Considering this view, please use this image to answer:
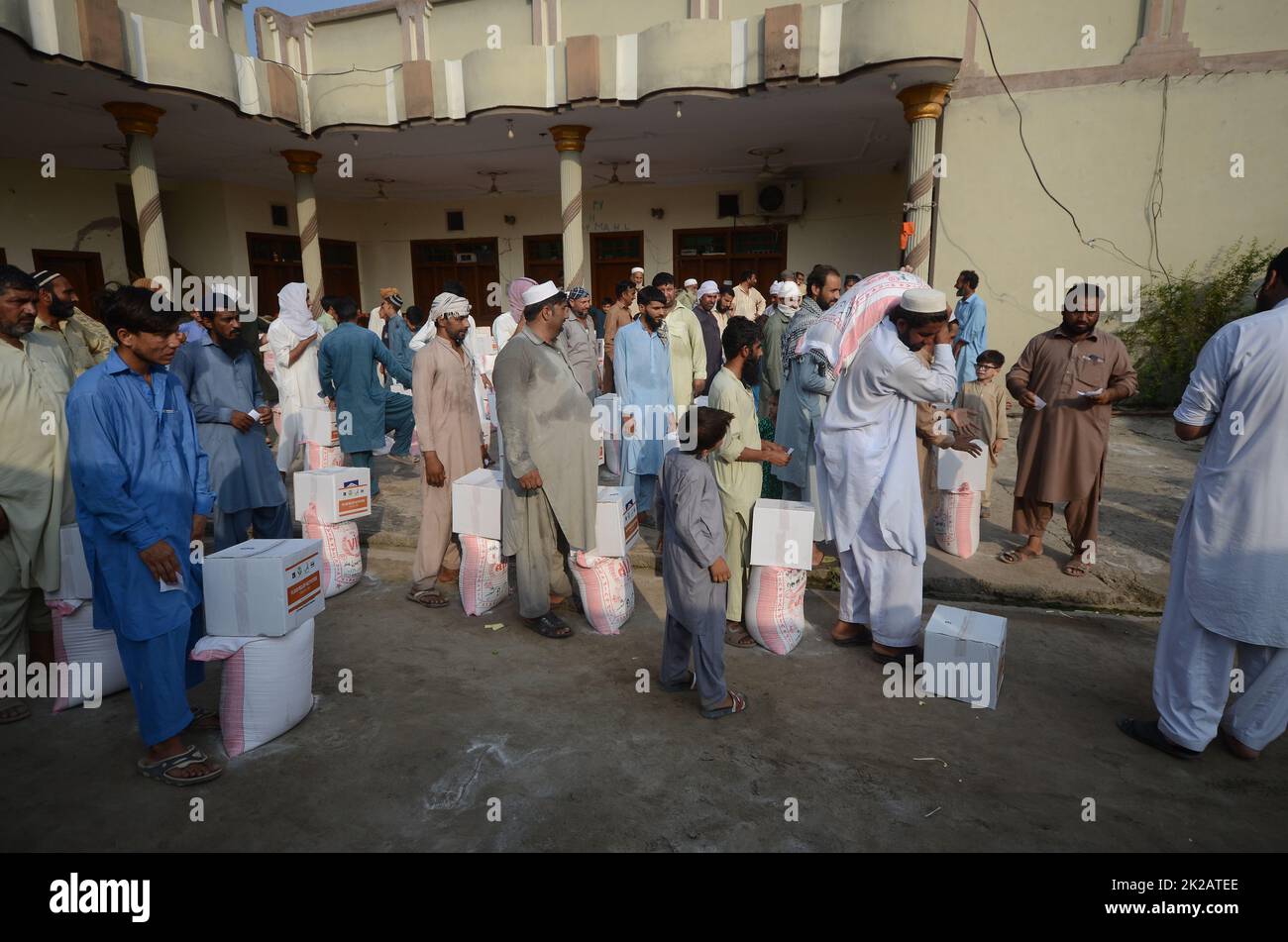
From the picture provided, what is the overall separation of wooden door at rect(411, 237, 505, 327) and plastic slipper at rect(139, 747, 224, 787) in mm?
14671

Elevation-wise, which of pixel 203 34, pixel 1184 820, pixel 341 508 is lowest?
pixel 1184 820

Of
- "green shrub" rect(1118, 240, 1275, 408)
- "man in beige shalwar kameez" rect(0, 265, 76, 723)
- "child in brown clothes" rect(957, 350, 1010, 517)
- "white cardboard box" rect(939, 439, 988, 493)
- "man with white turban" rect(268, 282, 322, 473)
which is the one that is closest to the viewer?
"man in beige shalwar kameez" rect(0, 265, 76, 723)

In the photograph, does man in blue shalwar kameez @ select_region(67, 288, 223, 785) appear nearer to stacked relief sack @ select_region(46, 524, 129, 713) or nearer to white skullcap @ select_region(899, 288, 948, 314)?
stacked relief sack @ select_region(46, 524, 129, 713)

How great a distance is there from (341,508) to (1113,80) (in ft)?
33.5

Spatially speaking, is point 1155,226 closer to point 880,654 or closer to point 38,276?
point 880,654

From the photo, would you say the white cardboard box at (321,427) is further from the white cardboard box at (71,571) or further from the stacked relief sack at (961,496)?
the stacked relief sack at (961,496)

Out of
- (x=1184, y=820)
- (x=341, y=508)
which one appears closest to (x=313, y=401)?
(x=341, y=508)

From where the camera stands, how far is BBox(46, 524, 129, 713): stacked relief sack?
Answer: 135 inches

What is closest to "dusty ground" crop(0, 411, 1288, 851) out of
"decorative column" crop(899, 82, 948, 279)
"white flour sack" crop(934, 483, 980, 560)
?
"white flour sack" crop(934, 483, 980, 560)

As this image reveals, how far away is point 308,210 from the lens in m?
12.7

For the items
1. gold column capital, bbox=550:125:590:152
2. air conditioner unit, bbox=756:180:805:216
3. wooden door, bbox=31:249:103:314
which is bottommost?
wooden door, bbox=31:249:103:314

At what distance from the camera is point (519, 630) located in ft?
14.0

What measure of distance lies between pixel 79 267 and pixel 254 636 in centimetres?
1447

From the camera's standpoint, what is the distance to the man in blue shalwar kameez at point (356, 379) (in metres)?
6.08
